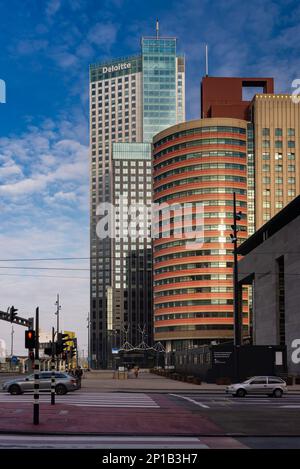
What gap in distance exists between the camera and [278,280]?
78.9 meters

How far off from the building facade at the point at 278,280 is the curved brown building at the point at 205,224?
5477 centimetres

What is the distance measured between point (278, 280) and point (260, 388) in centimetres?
4135

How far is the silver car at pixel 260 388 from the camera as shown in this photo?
3850cm

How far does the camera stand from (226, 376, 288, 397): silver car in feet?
126

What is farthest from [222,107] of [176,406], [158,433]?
[158,433]

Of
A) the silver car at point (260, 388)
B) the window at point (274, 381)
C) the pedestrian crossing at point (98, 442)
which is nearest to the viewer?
the pedestrian crossing at point (98, 442)

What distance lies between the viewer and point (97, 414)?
25.6 metres

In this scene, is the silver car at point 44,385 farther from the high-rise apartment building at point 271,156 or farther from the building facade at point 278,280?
the high-rise apartment building at point 271,156

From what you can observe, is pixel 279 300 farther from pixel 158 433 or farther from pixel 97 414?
pixel 158 433

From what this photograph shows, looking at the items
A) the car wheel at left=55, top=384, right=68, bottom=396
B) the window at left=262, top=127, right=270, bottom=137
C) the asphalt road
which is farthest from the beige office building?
the asphalt road

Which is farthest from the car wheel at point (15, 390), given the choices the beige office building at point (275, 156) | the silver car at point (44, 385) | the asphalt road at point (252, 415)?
the beige office building at point (275, 156)

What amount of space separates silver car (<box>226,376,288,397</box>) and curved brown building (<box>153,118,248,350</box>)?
110532 mm

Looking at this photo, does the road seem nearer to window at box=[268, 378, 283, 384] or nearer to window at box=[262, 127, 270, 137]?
window at box=[268, 378, 283, 384]

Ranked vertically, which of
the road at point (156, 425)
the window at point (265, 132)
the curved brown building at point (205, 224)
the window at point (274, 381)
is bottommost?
the window at point (274, 381)
